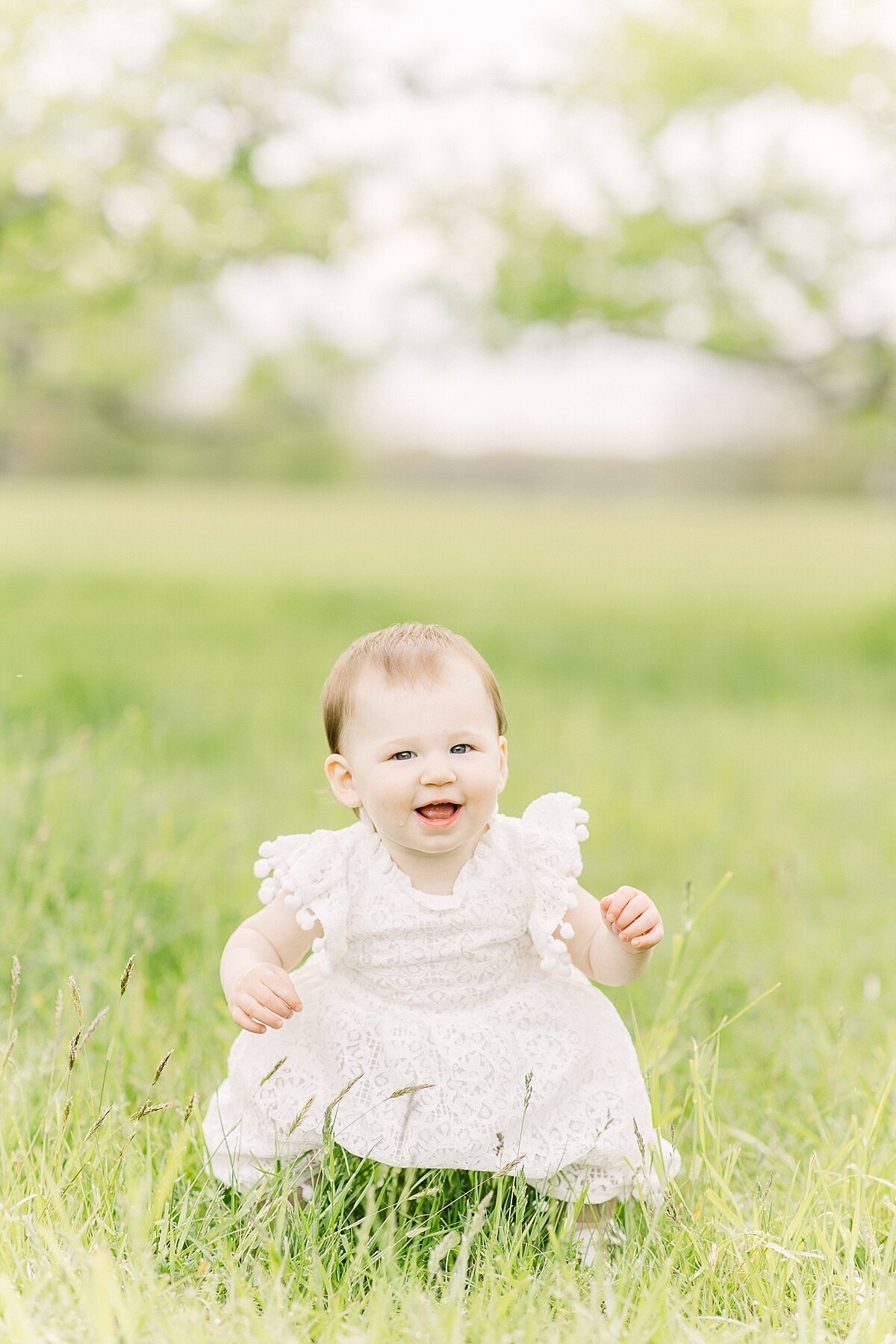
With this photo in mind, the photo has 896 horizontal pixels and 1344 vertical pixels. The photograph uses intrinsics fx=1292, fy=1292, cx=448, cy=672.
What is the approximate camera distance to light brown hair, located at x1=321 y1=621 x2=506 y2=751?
7.24 feet

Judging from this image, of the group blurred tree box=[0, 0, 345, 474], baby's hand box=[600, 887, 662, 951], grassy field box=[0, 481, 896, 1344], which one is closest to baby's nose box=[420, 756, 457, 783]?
baby's hand box=[600, 887, 662, 951]

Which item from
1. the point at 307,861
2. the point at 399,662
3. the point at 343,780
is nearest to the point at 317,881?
the point at 307,861

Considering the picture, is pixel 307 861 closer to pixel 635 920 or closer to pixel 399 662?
pixel 399 662

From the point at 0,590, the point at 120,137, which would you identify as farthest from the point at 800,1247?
the point at 0,590

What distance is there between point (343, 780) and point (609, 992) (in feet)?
4.63

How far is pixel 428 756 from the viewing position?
2.17 metres

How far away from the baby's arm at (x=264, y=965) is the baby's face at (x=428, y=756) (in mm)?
263

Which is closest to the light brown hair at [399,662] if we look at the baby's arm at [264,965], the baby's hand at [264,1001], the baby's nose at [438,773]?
the baby's nose at [438,773]

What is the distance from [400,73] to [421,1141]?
917 cm

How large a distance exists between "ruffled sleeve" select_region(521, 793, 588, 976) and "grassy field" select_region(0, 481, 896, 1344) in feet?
0.95

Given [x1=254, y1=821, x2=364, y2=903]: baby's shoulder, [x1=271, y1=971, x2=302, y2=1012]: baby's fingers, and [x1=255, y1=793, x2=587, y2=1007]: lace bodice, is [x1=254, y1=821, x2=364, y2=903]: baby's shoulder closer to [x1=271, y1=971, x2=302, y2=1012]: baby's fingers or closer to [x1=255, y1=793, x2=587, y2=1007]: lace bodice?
[x1=255, y1=793, x2=587, y2=1007]: lace bodice

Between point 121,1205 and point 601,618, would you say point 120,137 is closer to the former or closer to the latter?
Result: point 601,618

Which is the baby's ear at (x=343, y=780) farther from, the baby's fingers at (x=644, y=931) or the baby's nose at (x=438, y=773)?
the baby's fingers at (x=644, y=931)

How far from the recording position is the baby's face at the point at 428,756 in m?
2.17
